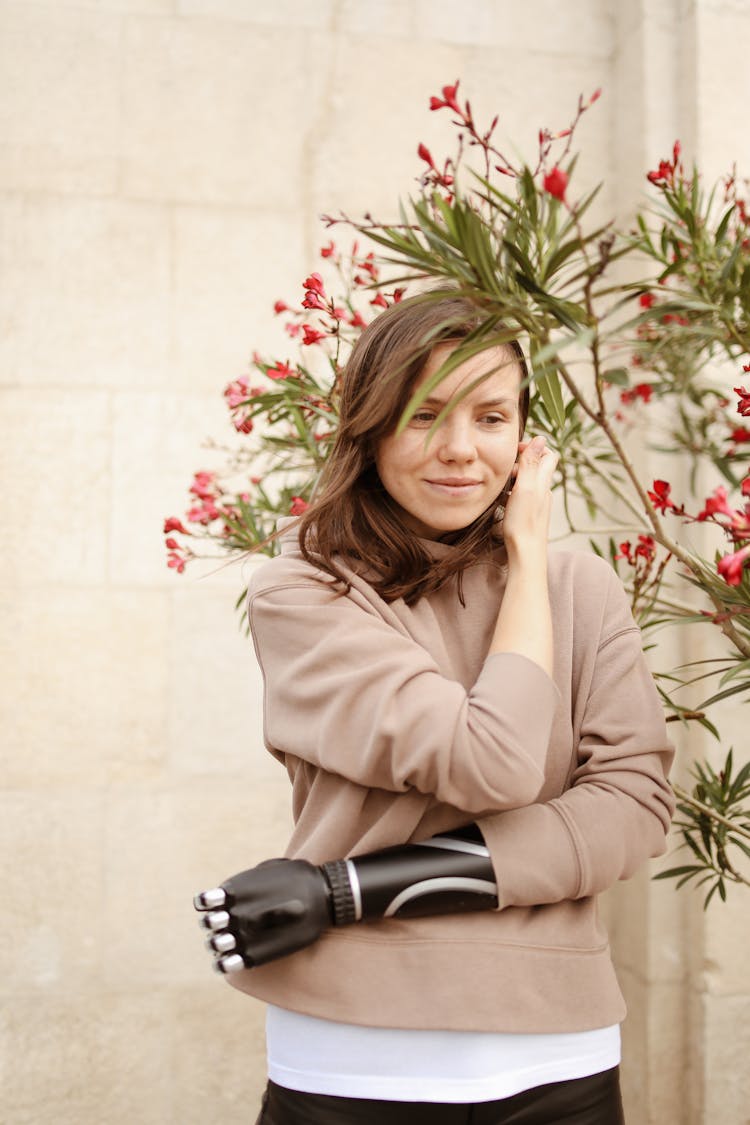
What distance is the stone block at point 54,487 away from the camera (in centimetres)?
241

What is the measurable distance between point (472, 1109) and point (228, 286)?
190cm

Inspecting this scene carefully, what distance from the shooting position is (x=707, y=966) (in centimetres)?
237

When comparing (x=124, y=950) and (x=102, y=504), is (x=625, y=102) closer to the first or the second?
(x=102, y=504)

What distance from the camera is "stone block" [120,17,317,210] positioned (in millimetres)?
2453

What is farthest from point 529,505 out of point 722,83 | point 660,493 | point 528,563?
point 722,83

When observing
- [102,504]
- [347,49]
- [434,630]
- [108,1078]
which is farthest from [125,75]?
[108,1078]

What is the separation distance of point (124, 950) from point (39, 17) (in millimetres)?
2156

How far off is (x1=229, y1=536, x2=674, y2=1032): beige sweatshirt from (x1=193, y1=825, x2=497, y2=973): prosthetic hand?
0.03m

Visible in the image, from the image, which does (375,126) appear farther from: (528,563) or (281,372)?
(528,563)

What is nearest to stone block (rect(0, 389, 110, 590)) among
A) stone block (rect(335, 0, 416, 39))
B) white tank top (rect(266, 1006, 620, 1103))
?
stone block (rect(335, 0, 416, 39))

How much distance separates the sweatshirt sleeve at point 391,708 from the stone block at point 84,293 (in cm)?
142

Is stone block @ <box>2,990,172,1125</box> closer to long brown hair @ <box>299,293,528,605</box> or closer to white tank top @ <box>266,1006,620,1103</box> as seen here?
white tank top @ <box>266,1006,620,1103</box>

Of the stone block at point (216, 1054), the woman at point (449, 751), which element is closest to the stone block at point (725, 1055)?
the stone block at point (216, 1054)

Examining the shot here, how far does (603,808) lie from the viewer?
1136 mm
